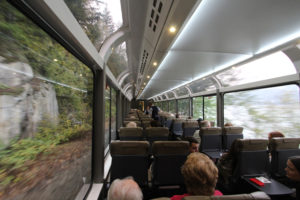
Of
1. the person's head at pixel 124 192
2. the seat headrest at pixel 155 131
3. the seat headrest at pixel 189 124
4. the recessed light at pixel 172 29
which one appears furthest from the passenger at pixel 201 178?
the seat headrest at pixel 189 124

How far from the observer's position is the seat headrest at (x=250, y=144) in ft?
8.25

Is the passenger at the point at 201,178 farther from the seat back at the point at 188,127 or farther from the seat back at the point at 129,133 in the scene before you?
the seat back at the point at 188,127

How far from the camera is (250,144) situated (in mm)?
2525

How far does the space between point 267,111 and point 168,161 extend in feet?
11.1

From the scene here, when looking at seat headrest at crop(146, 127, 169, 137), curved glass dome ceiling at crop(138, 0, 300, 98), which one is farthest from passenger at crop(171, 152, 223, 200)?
seat headrest at crop(146, 127, 169, 137)

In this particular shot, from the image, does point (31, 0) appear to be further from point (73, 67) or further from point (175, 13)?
point (175, 13)

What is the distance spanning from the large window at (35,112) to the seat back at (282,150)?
3.22 metres

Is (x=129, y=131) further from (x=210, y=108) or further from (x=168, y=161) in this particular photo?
(x=210, y=108)

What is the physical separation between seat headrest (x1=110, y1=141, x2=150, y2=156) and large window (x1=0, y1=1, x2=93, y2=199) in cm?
58

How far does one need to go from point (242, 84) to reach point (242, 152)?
2.90 m

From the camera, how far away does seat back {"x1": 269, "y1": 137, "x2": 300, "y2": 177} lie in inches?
96.7

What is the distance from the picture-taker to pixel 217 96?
603 cm

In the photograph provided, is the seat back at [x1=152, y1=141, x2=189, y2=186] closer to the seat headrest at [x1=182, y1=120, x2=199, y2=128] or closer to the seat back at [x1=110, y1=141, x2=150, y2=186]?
the seat back at [x1=110, y1=141, x2=150, y2=186]

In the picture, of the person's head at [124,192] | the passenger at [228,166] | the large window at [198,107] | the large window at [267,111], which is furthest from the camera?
the large window at [198,107]
